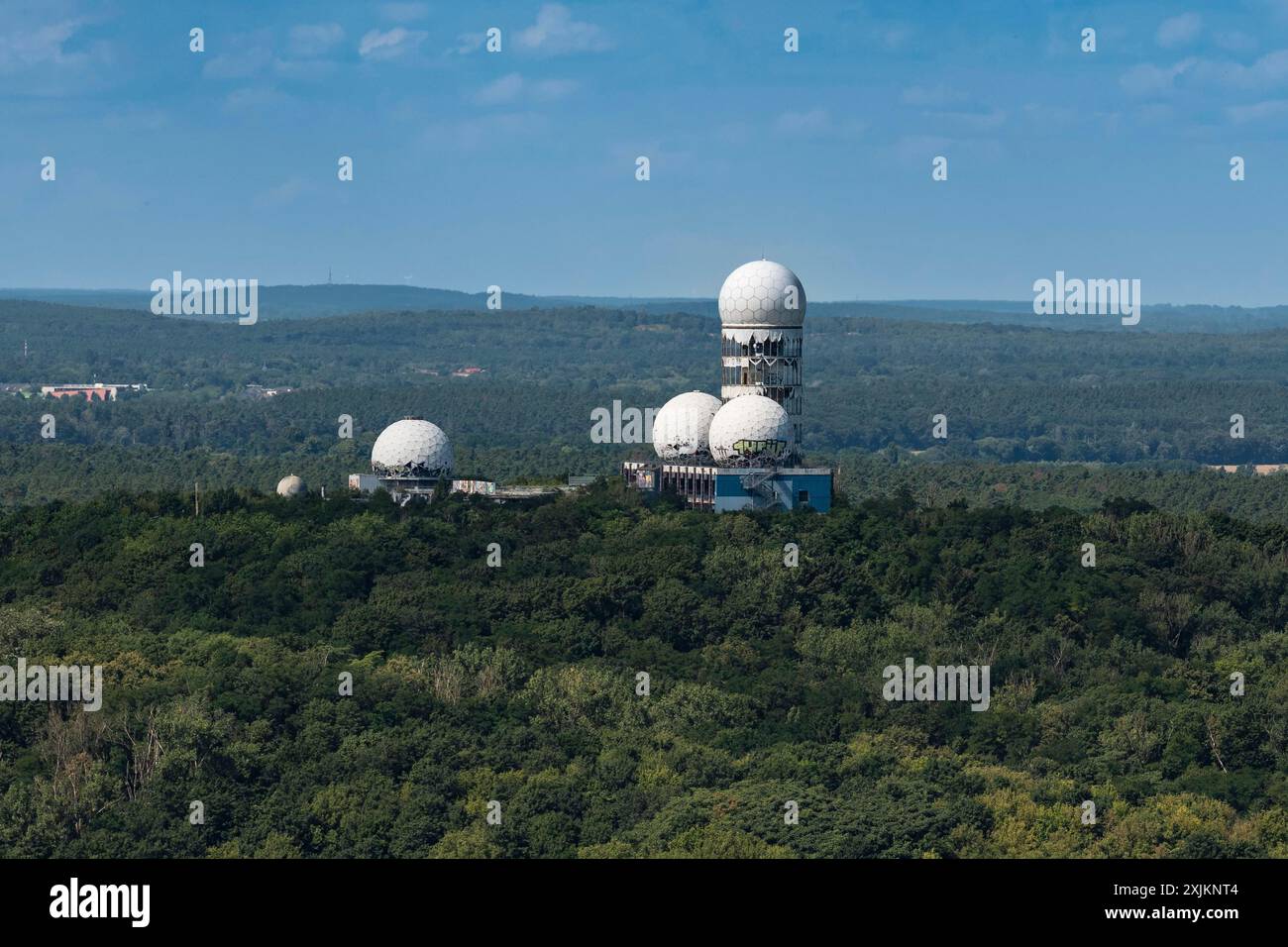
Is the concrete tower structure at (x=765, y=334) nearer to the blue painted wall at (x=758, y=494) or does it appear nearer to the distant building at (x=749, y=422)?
the distant building at (x=749, y=422)

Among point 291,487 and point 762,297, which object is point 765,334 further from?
point 291,487

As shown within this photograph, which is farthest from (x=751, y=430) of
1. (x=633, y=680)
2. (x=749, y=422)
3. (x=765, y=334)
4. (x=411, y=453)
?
(x=411, y=453)

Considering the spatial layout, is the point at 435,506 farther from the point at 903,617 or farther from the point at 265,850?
the point at 265,850

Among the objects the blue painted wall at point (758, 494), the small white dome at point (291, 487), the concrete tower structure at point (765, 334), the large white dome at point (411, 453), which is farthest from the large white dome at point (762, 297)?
the small white dome at point (291, 487)

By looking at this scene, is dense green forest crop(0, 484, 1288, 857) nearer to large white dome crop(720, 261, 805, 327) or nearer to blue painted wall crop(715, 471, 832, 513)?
blue painted wall crop(715, 471, 832, 513)
